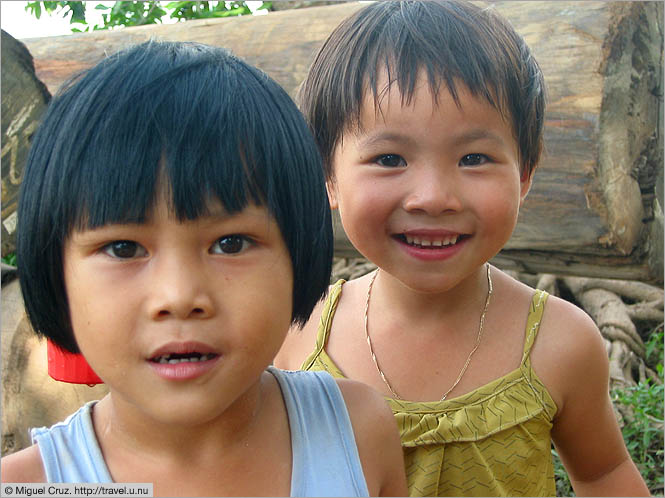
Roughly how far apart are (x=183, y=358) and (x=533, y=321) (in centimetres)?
101

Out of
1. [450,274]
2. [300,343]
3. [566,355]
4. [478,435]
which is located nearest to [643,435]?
[566,355]

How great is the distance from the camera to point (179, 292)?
3.64 feet

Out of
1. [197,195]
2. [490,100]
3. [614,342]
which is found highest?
A: [490,100]

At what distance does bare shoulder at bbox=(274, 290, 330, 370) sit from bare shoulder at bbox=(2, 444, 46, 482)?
2.84 ft

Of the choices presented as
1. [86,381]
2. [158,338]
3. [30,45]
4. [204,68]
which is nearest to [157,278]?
[158,338]

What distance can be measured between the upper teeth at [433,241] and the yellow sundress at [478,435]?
1.18ft

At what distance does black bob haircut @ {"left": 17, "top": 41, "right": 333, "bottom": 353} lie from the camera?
1.14 meters

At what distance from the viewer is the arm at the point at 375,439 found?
1.41 meters

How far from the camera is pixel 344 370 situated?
1943 millimetres

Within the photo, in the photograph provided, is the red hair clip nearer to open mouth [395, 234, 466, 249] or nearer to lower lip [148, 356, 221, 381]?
lower lip [148, 356, 221, 381]

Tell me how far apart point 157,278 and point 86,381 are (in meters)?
0.59

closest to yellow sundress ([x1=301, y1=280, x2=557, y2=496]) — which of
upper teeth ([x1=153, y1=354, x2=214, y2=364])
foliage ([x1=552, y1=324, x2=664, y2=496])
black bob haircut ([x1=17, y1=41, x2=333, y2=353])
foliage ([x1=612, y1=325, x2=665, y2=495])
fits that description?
black bob haircut ([x1=17, y1=41, x2=333, y2=353])

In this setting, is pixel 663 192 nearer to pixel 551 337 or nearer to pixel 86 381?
pixel 551 337

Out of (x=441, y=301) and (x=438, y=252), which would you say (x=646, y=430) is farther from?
(x=438, y=252)
